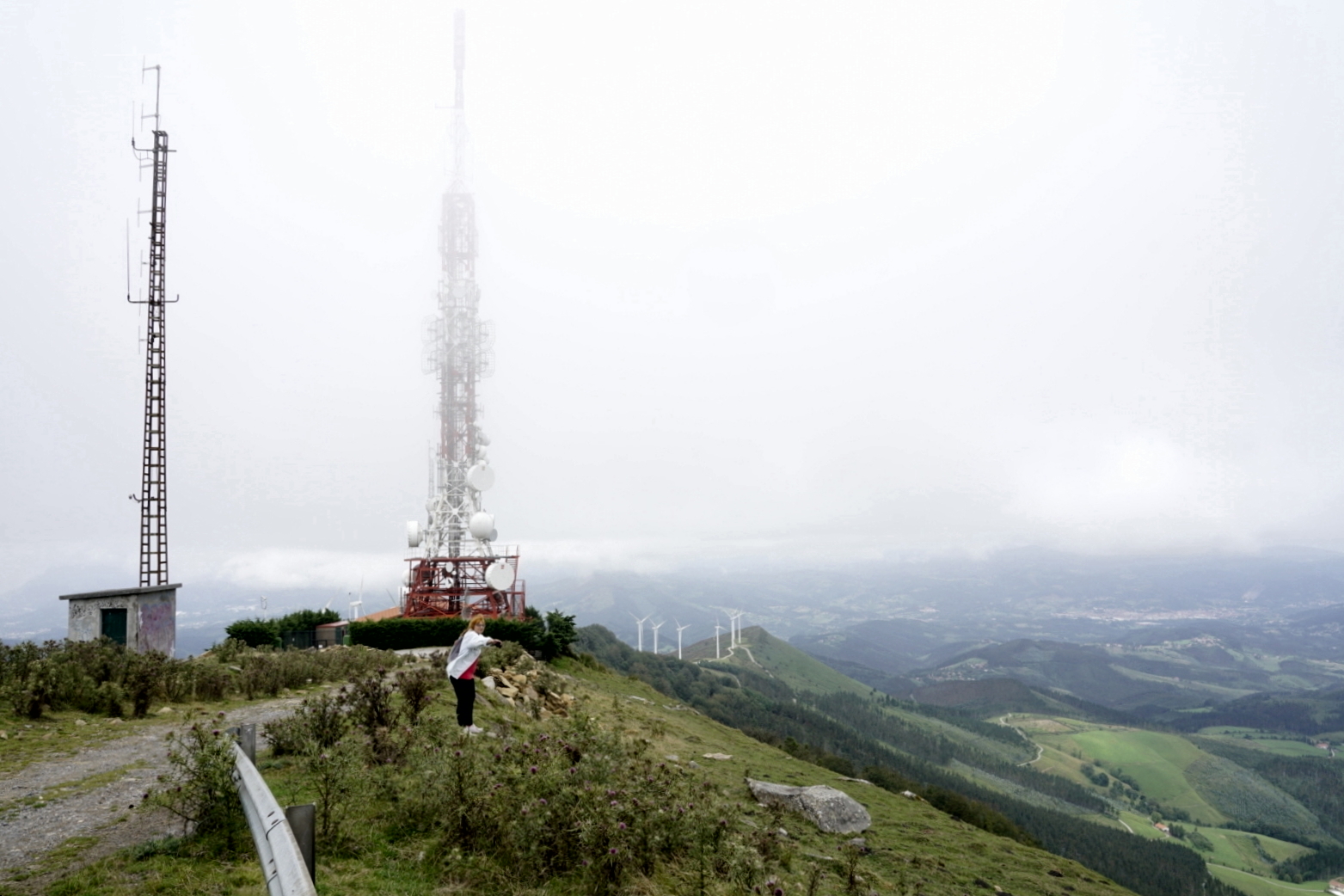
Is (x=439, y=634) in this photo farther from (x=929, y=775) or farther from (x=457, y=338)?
(x=929, y=775)

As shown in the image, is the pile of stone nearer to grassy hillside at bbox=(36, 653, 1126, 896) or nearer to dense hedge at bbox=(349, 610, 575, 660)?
grassy hillside at bbox=(36, 653, 1126, 896)

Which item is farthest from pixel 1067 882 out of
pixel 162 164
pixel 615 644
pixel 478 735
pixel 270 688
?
pixel 615 644

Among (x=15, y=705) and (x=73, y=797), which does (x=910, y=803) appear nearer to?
(x=73, y=797)

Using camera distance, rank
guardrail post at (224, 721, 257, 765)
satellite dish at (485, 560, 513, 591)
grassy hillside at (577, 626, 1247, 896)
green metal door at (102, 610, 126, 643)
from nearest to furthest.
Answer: guardrail post at (224, 721, 257, 765), green metal door at (102, 610, 126, 643), satellite dish at (485, 560, 513, 591), grassy hillside at (577, 626, 1247, 896)

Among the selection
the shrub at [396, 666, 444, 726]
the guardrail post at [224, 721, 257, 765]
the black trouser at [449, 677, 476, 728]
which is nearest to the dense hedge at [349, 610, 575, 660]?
the shrub at [396, 666, 444, 726]

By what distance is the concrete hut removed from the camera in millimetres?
26312

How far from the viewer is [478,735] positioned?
12.3m

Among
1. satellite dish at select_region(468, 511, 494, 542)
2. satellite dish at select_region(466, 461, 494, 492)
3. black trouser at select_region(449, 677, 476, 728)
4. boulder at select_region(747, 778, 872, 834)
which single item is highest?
satellite dish at select_region(466, 461, 494, 492)

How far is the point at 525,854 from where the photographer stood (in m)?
7.98

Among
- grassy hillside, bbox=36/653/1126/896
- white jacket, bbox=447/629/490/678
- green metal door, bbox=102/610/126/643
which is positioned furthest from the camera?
green metal door, bbox=102/610/126/643

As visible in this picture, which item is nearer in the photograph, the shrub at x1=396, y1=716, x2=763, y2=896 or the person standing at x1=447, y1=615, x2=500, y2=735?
the shrub at x1=396, y1=716, x2=763, y2=896

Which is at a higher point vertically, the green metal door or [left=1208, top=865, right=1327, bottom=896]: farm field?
the green metal door

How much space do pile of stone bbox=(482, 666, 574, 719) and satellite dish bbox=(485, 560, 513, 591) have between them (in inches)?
940

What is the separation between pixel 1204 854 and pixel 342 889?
214958mm
